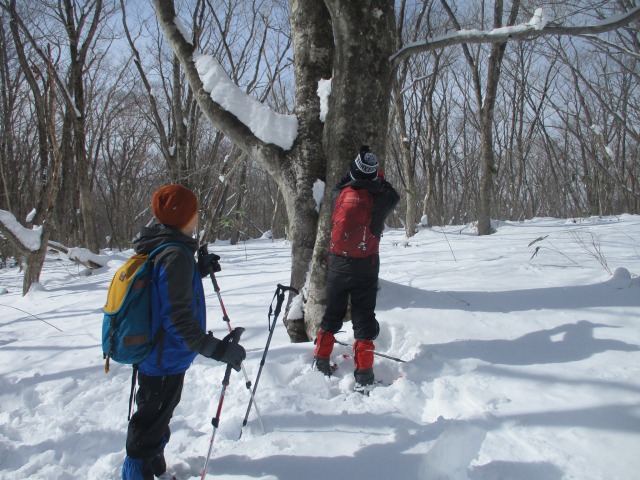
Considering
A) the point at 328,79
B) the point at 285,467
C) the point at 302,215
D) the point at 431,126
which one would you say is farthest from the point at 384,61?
the point at 431,126

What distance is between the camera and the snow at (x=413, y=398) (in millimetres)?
1856

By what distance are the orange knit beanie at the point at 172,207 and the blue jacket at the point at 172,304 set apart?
5 cm

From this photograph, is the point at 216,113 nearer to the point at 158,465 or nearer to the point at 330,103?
the point at 330,103

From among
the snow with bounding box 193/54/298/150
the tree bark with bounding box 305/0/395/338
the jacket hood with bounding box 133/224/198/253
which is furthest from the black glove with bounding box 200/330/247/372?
the snow with bounding box 193/54/298/150

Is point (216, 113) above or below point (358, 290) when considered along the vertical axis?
above

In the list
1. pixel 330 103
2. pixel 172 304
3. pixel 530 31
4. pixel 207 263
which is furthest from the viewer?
pixel 330 103

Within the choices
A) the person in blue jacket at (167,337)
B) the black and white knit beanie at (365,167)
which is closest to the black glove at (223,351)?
the person in blue jacket at (167,337)

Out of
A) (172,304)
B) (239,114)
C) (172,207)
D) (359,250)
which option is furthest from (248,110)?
(172,304)

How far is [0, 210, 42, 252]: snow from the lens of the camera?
23.4 ft

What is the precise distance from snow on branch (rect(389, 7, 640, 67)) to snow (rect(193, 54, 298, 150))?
1.16m

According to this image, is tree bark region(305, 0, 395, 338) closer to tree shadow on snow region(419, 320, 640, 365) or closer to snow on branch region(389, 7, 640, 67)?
snow on branch region(389, 7, 640, 67)

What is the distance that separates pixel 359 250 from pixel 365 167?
0.61 meters

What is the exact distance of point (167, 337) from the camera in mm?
1884

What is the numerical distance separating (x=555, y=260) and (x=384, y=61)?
3380 mm
